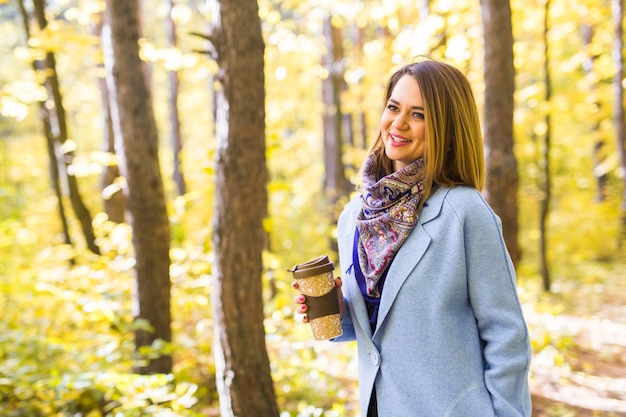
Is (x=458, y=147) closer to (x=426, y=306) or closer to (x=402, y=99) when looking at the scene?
(x=402, y=99)

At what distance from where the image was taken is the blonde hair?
1673 millimetres

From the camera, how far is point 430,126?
1.67 m

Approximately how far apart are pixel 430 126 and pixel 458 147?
0.12 m

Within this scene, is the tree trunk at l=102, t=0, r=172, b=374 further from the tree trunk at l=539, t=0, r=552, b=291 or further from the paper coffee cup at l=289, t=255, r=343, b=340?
the tree trunk at l=539, t=0, r=552, b=291

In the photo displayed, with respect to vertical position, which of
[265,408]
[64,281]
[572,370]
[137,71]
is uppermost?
[137,71]

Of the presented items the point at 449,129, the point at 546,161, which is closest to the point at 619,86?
the point at 546,161

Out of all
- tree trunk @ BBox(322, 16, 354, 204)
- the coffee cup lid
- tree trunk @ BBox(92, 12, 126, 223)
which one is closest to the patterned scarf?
the coffee cup lid

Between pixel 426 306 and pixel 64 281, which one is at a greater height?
pixel 426 306

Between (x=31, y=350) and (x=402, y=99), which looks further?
(x=31, y=350)

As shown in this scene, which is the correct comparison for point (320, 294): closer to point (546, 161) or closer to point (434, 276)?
point (434, 276)

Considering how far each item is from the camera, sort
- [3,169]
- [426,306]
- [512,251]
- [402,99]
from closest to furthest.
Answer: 1. [426,306]
2. [402,99]
3. [512,251]
4. [3,169]

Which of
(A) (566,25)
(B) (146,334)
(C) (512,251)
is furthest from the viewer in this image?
(A) (566,25)

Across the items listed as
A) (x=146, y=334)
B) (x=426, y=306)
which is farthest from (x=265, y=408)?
(x=426, y=306)

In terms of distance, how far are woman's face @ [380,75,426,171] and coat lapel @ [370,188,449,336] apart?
7.2 inches
